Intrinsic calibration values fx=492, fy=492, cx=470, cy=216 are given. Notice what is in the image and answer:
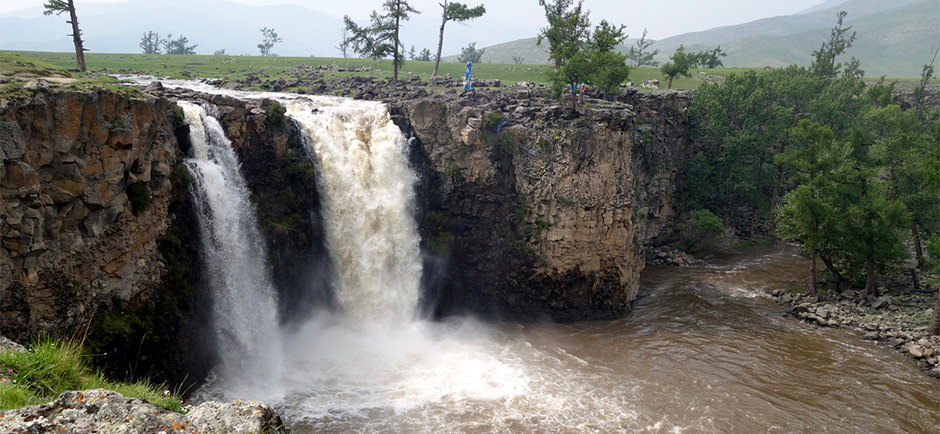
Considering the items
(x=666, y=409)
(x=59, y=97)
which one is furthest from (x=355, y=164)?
(x=666, y=409)

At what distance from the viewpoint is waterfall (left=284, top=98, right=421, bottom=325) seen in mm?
23984

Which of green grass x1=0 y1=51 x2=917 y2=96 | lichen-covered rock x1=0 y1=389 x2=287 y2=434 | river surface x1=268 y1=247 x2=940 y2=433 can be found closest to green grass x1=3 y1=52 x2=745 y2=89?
green grass x1=0 y1=51 x2=917 y2=96

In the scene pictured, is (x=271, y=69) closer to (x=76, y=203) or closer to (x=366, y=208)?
(x=366, y=208)

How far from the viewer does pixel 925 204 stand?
2791cm

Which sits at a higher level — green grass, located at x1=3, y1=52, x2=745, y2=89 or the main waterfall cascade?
green grass, located at x1=3, y1=52, x2=745, y2=89

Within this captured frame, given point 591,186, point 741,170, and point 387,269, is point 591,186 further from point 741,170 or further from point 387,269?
point 741,170

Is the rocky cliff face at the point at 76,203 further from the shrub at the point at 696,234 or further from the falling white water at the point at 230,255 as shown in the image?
the shrub at the point at 696,234

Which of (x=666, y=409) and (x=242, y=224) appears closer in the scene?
(x=666, y=409)

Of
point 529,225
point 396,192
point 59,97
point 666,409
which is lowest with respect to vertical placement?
point 666,409

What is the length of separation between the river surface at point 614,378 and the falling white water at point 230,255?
6.58ft

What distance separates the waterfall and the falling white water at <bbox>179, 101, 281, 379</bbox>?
3.57 metres

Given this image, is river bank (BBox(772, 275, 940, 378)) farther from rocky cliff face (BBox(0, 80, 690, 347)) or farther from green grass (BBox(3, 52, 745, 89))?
green grass (BBox(3, 52, 745, 89))

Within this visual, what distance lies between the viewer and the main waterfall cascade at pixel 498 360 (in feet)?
59.1

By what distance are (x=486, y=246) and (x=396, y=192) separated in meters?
5.98
